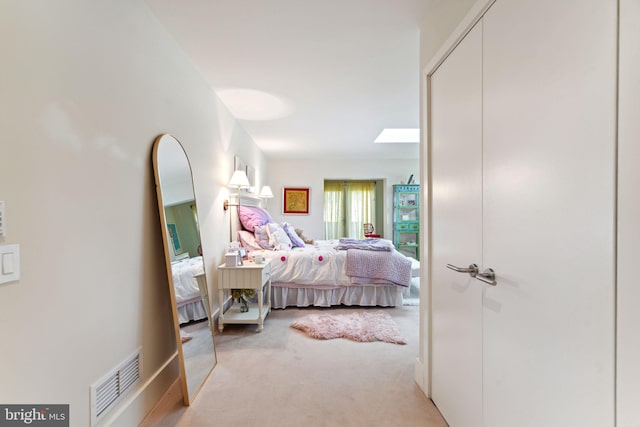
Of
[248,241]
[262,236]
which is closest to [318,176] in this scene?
[262,236]

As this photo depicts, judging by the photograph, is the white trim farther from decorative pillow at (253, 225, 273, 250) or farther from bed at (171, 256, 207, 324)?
decorative pillow at (253, 225, 273, 250)

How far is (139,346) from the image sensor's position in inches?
62.4

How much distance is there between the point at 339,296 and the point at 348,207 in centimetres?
364

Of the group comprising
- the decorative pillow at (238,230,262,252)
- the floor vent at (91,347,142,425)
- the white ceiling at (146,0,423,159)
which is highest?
the white ceiling at (146,0,423,159)

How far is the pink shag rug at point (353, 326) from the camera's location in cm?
265

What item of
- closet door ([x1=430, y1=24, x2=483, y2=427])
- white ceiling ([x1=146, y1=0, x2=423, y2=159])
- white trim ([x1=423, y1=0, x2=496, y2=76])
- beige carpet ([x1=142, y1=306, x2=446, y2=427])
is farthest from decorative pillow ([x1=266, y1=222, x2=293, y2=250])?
white trim ([x1=423, y1=0, x2=496, y2=76])

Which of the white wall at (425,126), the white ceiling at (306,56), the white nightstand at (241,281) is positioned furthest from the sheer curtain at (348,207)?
the white wall at (425,126)

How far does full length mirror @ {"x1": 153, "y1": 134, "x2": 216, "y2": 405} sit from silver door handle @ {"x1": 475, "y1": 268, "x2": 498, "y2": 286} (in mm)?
1742

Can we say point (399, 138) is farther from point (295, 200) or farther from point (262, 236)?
point (262, 236)

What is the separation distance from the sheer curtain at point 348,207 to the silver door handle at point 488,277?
564cm

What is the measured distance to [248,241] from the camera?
372 cm

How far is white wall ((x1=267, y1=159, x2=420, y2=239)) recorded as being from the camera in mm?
6586

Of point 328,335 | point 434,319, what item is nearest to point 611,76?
point 434,319

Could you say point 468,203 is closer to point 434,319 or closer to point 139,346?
point 434,319
